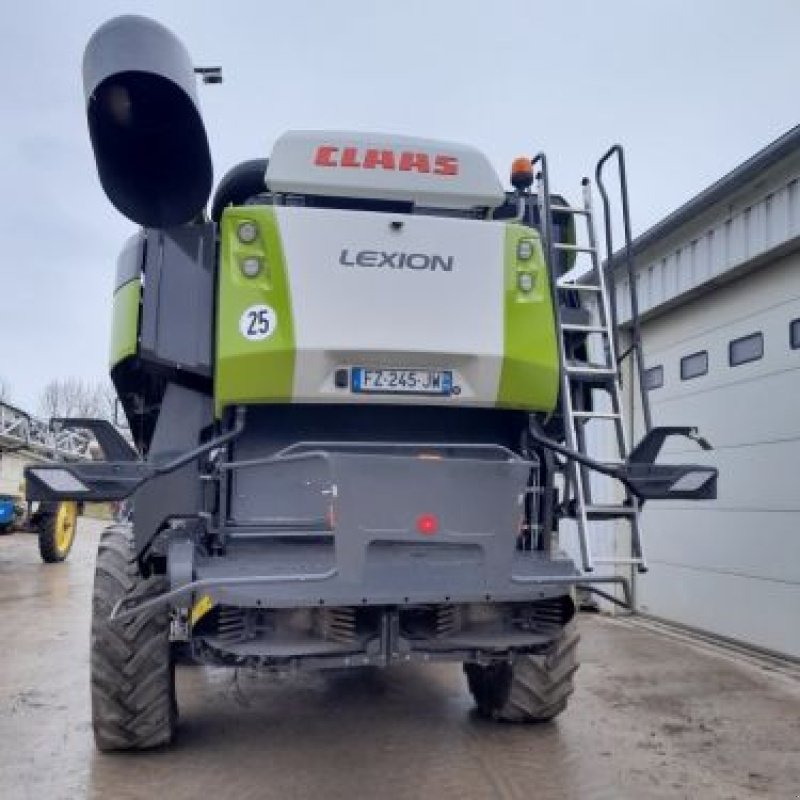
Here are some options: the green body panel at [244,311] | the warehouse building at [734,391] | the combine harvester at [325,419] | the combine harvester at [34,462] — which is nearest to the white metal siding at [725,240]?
the warehouse building at [734,391]

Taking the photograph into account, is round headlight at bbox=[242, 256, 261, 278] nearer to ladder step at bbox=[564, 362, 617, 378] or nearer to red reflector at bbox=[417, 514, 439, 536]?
red reflector at bbox=[417, 514, 439, 536]

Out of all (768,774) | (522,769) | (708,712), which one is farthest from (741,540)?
(522,769)

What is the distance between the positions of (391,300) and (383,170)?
763 mm

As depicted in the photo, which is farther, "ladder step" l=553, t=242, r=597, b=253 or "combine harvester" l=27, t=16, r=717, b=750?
"ladder step" l=553, t=242, r=597, b=253

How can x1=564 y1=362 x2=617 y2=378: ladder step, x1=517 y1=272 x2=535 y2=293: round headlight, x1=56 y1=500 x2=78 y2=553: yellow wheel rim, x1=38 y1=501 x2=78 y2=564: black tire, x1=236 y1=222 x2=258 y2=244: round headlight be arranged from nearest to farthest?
x1=236 y1=222 x2=258 y2=244: round headlight < x1=517 y1=272 x2=535 y2=293: round headlight < x1=564 y1=362 x2=617 y2=378: ladder step < x1=38 y1=501 x2=78 y2=564: black tire < x1=56 y1=500 x2=78 y2=553: yellow wheel rim

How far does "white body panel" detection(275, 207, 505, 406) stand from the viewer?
4090 millimetres

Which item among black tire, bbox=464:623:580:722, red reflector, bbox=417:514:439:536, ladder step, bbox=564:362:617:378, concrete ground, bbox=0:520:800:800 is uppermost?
ladder step, bbox=564:362:617:378

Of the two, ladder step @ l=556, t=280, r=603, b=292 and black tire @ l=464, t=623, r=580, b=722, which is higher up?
ladder step @ l=556, t=280, r=603, b=292

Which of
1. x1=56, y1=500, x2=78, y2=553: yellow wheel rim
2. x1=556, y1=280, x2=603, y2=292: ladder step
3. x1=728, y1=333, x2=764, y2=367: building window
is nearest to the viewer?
x1=556, y1=280, x2=603, y2=292: ladder step

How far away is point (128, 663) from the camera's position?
4320mm

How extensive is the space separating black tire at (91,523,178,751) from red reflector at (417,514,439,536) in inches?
56.3

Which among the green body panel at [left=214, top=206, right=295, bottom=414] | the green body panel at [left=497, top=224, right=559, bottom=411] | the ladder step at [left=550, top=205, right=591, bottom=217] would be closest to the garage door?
the ladder step at [left=550, top=205, right=591, bottom=217]

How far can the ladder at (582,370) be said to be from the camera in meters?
4.51

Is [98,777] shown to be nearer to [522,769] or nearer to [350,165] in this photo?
[522,769]
